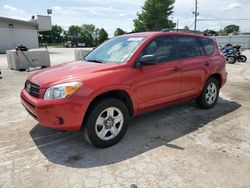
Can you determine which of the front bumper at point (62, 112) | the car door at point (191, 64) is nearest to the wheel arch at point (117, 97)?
the front bumper at point (62, 112)

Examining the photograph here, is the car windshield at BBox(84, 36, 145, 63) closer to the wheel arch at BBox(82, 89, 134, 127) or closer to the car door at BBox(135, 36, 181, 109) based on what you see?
the car door at BBox(135, 36, 181, 109)

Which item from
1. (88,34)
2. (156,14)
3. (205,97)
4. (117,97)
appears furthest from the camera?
(88,34)

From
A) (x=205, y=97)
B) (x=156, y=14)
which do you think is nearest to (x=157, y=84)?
(x=205, y=97)

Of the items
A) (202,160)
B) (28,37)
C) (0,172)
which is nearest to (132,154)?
(202,160)

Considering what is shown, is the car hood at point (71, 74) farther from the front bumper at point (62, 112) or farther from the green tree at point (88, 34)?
the green tree at point (88, 34)

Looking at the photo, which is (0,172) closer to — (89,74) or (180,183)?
(89,74)

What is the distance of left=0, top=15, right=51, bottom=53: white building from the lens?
30.0 m

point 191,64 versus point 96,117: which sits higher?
point 191,64

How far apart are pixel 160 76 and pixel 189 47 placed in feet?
4.10

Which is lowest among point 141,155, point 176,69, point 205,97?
point 141,155

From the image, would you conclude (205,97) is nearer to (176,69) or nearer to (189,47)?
(189,47)

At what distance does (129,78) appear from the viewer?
143 inches

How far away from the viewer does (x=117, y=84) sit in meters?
3.47

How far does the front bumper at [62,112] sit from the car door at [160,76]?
3.45ft
